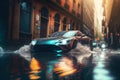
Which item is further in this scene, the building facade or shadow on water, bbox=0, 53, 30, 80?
the building facade

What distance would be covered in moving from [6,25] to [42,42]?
7155mm

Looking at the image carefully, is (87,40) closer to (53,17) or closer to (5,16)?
(5,16)

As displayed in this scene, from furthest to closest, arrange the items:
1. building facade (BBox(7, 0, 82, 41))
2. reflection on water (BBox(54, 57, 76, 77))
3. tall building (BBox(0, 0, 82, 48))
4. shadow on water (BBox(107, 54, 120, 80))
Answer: building facade (BBox(7, 0, 82, 41)), tall building (BBox(0, 0, 82, 48)), reflection on water (BBox(54, 57, 76, 77)), shadow on water (BBox(107, 54, 120, 80))

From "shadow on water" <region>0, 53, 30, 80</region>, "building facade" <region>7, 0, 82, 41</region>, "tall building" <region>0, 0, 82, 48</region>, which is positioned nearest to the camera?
"shadow on water" <region>0, 53, 30, 80</region>

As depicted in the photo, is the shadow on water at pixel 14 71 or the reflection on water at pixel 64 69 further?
the reflection on water at pixel 64 69

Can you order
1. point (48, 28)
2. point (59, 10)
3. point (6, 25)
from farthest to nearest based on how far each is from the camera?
point (59, 10) → point (48, 28) → point (6, 25)

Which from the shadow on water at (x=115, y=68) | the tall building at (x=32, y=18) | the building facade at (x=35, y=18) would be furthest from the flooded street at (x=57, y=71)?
the building facade at (x=35, y=18)

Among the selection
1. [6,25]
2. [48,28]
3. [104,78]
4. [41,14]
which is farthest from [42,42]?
[48,28]

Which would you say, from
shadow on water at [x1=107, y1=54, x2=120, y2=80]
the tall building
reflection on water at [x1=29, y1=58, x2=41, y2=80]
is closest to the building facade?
the tall building

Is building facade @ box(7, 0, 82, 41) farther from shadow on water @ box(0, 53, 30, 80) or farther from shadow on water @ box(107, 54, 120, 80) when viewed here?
shadow on water @ box(0, 53, 30, 80)

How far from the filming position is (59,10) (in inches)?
1249

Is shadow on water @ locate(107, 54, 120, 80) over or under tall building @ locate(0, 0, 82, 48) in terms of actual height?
under

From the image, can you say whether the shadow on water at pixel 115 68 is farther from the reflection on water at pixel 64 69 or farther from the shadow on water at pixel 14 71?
the shadow on water at pixel 14 71

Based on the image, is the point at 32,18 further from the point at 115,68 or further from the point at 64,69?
the point at 64,69
